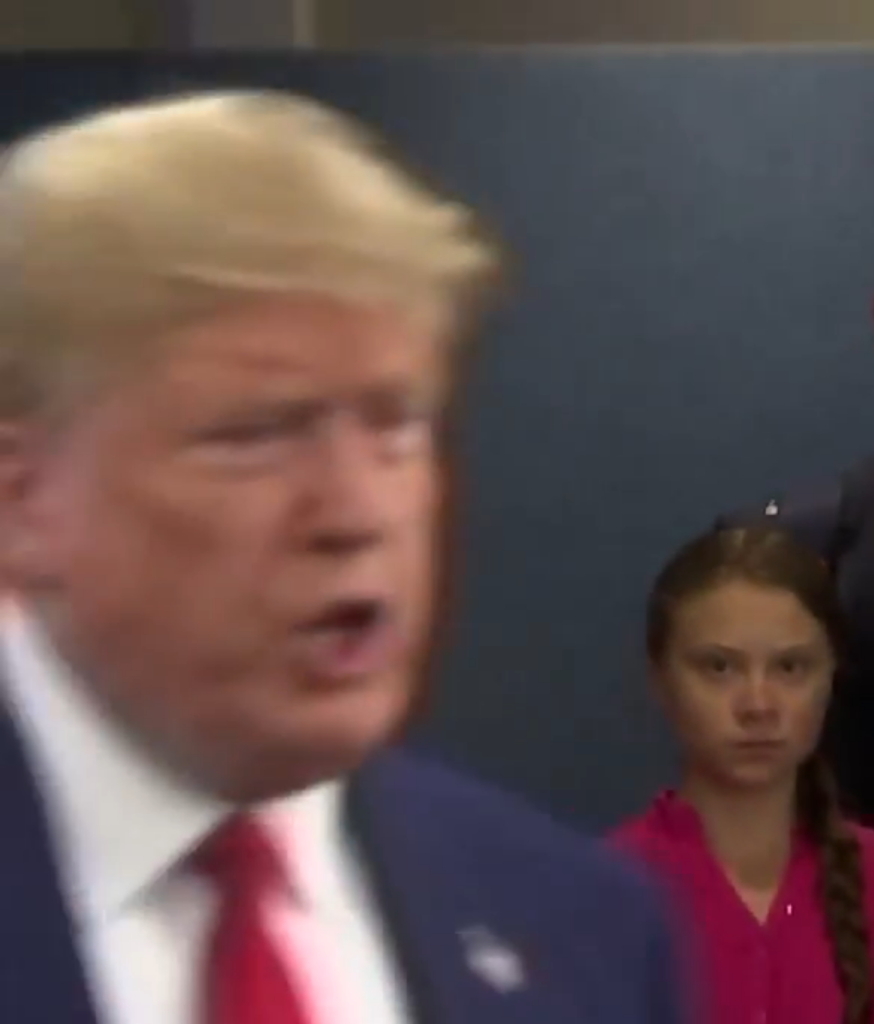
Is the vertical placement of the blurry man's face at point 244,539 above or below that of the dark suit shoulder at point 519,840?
above

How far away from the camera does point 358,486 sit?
1.48 ft

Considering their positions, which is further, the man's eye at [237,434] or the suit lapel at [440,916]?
the suit lapel at [440,916]

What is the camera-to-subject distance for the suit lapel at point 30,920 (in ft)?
1.57

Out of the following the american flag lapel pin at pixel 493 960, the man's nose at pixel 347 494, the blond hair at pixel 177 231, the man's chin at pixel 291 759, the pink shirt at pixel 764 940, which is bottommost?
the pink shirt at pixel 764 940

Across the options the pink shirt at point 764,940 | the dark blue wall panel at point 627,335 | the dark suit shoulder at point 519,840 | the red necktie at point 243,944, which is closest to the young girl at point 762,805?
the pink shirt at point 764,940

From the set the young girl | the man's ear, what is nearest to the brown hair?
the young girl

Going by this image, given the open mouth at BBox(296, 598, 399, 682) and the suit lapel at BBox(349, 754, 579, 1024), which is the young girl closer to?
the suit lapel at BBox(349, 754, 579, 1024)

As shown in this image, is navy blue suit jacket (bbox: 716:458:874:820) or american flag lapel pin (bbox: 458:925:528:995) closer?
american flag lapel pin (bbox: 458:925:528:995)

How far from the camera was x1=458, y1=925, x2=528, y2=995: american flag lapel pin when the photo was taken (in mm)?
558

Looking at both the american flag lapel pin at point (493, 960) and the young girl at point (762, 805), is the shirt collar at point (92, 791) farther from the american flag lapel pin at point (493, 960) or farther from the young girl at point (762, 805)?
the young girl at point (762, 805)

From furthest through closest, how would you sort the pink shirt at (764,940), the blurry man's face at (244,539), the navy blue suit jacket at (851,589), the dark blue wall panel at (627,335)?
the dark blue wall panel at (627,335)
the navy blue suit jacket at (851,589)
the pink shirt at (764,940)
the blurry man's face at (244,539)

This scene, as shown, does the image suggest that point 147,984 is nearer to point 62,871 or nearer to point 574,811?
point 62,871

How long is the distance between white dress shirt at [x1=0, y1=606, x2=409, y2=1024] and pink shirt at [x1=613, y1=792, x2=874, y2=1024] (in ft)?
2.76

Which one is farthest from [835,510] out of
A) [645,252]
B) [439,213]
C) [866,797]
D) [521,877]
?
[439,213]
